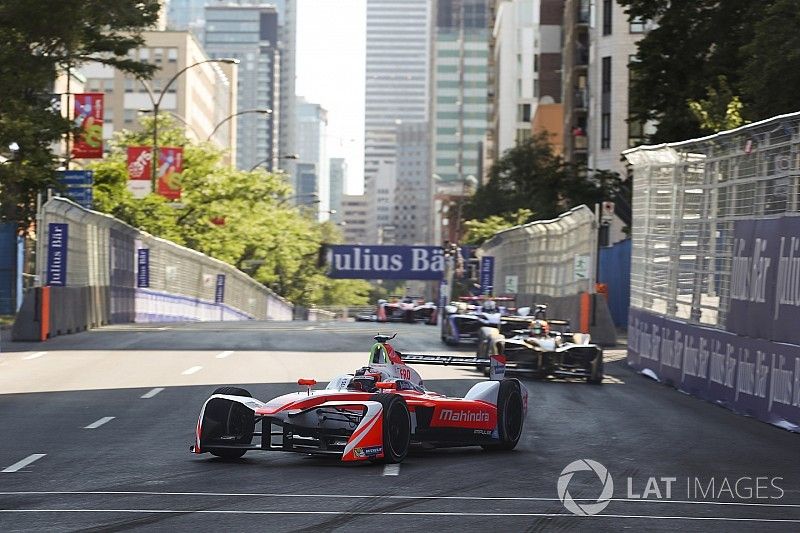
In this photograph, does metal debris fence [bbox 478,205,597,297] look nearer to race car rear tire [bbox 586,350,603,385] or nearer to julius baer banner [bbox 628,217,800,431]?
race car rear tire [bbox 586,350,603,385]

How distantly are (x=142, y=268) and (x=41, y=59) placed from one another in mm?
13082

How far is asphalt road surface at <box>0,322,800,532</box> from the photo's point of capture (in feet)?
33.9

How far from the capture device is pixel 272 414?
13.3 metres

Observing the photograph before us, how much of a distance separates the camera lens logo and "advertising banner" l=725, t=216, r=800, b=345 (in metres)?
5.50

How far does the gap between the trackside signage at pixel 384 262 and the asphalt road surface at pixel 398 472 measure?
36684 millimetres

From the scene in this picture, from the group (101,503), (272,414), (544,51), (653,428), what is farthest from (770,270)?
(544,51)

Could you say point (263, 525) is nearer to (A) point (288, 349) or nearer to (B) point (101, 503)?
(B) point (101, 503)

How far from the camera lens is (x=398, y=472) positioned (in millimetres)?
13078

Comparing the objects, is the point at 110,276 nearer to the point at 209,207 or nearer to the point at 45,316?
the point at 45,316

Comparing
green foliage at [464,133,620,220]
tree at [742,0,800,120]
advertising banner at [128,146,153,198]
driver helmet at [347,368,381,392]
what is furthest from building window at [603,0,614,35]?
driver helmet at [347,368,381,392]

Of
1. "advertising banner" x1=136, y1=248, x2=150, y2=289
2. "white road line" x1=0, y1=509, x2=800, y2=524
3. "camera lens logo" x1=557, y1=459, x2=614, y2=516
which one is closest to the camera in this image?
"white road line" x1=0, y1=509, x2=800, y2=524

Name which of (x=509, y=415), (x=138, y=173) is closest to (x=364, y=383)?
(x=509, y=415)

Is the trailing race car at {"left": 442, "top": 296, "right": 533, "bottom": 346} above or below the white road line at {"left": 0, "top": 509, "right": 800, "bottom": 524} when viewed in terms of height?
below

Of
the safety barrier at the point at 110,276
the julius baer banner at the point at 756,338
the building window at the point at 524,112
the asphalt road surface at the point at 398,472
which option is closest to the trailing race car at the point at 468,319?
the safety barrier at the point at 110,276
